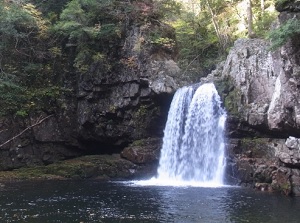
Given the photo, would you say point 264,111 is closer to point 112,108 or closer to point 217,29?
point 112,108

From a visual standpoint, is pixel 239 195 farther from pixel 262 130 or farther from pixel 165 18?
pixel 165 18

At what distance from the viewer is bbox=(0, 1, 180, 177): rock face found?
987 inches

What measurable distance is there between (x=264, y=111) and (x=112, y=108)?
9728 mm

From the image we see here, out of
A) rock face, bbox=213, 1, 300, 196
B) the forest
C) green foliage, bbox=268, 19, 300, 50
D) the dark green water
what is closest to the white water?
rock face, bbox=213, 1, 300, 196

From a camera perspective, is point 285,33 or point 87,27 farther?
point 87,27

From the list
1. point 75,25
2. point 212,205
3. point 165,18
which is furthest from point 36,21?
point 212,205

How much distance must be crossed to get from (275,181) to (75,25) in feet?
48.2

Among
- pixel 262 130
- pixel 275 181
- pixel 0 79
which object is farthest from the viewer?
pixel 0 79

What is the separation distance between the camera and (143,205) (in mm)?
14883

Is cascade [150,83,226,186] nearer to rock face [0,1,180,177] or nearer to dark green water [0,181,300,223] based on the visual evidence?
rock face [0,1,180,177]

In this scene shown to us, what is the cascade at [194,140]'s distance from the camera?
22.1m

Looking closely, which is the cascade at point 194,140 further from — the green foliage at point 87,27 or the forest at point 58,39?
the green foliage at point 87,27

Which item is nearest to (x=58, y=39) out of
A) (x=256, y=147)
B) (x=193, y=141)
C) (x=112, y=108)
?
(x=112, y=108)

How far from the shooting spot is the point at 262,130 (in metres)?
21.0
